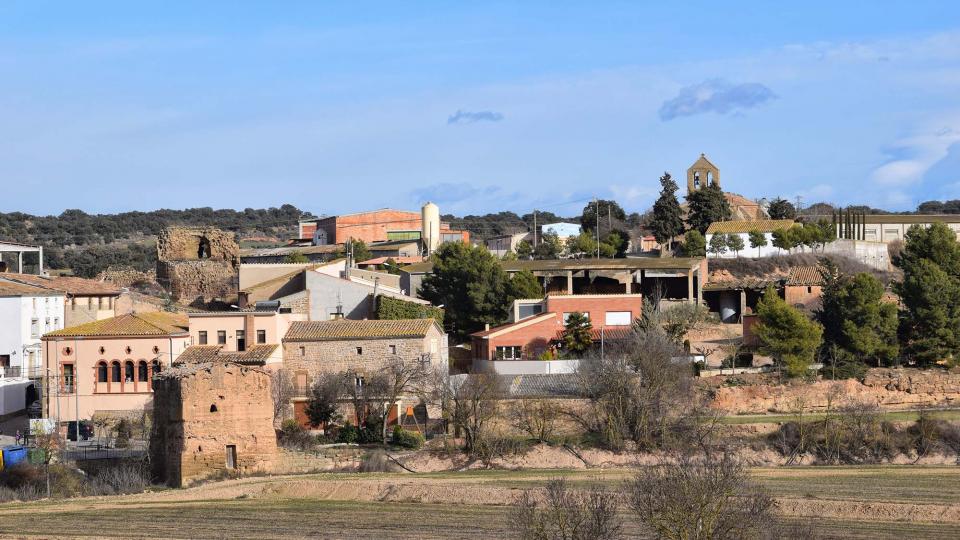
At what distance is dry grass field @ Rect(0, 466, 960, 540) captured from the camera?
30.6m

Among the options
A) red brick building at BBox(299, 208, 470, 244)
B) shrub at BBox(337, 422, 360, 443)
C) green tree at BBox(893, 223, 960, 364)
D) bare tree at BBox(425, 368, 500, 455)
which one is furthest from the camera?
red brick building at BBox(299, 208, 470, 244)

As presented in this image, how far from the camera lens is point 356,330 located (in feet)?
154

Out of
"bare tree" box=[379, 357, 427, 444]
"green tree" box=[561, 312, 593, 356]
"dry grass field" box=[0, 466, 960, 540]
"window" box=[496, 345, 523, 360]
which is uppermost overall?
"green tree" box=[561, 312, 593, 356]

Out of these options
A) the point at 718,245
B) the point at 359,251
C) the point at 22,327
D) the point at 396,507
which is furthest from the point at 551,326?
the point at 359,251

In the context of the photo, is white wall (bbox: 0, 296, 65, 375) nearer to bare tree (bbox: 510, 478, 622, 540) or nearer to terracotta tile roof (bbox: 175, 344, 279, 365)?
terracotta tile roof (bbox: 175, 344, 279, 365)

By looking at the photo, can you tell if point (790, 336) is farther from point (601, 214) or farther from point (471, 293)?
point (601, 214)

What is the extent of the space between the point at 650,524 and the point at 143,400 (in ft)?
87.9

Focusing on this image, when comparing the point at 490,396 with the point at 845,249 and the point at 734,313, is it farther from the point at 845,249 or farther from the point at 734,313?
the point at 845,249

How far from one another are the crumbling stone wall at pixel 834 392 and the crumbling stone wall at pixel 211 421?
16.3 m

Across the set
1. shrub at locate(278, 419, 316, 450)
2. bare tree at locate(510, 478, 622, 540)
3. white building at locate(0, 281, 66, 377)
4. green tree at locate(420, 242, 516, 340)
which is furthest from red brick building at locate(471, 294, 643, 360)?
bare tree at locate(510, 478, 622, 540)

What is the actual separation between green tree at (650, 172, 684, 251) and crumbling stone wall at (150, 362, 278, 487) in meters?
37.5

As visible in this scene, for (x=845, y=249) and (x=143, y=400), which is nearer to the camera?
(x=143, y=400)

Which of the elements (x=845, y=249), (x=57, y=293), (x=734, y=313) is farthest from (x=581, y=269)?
(x=57, y=293)

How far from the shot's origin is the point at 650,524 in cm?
2261
